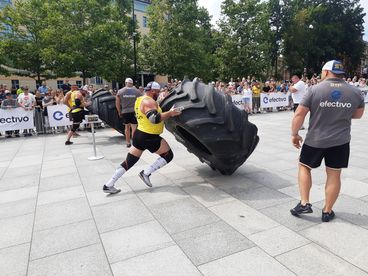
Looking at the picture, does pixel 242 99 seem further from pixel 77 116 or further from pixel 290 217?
pixel 290 217

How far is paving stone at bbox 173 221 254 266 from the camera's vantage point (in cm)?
299

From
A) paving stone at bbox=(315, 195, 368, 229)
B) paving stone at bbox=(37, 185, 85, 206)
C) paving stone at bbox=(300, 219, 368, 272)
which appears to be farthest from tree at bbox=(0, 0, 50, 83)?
paving stone at bbox=(300, 219, 368, 272)

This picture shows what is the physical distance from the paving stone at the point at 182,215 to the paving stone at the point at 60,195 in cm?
141

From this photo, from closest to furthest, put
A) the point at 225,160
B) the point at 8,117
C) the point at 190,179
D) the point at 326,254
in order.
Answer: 1. the point at 326,254
2. the point at 225,160
3. the point at 190,179
4. the point at 8,117

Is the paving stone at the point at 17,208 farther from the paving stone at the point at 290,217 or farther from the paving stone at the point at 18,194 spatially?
the paving stone at the point at 290,217

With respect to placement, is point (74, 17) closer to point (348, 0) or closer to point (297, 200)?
point (297, 200)

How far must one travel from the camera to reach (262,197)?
4.41 metres

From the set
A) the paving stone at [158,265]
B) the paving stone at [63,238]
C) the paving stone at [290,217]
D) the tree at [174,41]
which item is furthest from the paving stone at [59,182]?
the tree at [174,41]

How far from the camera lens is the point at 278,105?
16781mm


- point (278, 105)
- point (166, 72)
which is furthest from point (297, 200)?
point (166, 72)

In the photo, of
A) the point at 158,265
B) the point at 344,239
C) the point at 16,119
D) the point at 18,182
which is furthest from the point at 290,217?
the point at 16,119

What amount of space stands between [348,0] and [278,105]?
1442 inches

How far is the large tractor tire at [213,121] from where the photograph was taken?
13.8 feet

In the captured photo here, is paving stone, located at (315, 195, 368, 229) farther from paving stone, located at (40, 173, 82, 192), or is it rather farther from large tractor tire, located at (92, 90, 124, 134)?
large tractor tire, located at (92, 90, 124, 134)
